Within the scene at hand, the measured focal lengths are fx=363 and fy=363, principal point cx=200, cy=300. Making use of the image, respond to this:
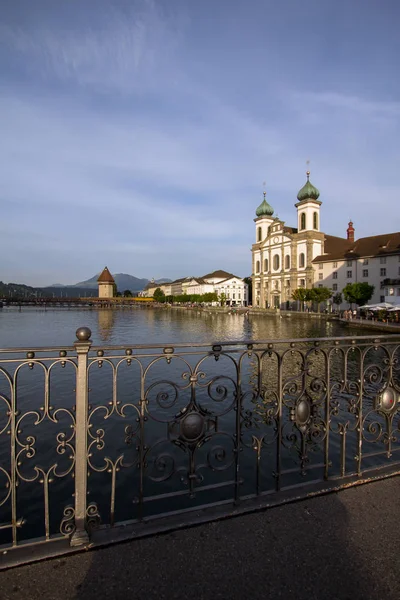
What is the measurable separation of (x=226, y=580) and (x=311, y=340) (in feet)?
6.59

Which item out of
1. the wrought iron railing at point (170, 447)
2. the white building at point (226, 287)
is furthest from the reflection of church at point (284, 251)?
the wrought iron railing at point (170, 447)

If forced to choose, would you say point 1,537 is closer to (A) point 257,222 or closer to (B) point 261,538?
(B) point 261,538

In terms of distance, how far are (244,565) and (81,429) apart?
1.39 m

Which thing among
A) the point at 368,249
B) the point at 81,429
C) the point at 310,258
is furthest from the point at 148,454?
the point at 310,258

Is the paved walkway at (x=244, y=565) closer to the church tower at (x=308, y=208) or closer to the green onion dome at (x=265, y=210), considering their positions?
the church tower at (x=308, y=208)

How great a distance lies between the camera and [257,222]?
311ft

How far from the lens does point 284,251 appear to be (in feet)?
270

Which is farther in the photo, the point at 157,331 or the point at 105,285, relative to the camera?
the point at 105,285

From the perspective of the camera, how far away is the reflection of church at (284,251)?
75.8 m

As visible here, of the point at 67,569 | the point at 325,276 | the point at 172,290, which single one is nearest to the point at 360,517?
the point at 67,569

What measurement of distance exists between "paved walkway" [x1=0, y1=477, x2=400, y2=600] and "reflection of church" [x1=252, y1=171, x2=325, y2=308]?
73729 millimetres

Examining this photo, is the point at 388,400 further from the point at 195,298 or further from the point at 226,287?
the point at 226,287

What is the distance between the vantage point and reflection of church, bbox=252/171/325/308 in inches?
2985

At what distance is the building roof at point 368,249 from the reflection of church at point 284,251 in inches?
122
